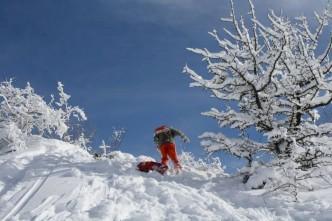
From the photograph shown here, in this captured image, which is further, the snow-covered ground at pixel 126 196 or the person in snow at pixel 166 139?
the person in snow at pixel 166 139

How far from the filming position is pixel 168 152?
638 inches

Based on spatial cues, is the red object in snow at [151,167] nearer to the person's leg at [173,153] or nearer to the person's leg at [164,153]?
the person's leg at [164,153]

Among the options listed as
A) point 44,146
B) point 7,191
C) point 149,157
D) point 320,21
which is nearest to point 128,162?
point 149,157

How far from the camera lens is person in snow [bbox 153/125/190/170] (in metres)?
16.2

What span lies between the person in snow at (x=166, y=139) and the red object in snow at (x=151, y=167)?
93 centimetres

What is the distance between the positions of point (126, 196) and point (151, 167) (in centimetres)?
342

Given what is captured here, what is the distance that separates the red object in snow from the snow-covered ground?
28 centimetres

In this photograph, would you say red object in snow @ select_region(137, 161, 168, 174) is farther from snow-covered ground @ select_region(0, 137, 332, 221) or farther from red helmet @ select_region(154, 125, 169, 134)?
red helmet @ select_region(154, 125, 169, 134)

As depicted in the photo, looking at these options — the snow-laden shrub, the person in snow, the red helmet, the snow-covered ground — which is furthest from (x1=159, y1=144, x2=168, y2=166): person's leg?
the snow-laden shrub

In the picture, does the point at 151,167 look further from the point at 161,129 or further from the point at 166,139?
the point at 161,129

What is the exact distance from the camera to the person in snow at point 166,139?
53.1 feet

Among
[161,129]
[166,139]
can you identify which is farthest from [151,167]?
[161,129]

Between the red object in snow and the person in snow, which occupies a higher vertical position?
the person in snow

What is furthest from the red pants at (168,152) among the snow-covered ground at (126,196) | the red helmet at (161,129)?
the snow-covered ground at (126,196)
